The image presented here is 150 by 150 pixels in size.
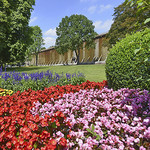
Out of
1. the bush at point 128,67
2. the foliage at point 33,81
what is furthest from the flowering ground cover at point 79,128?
the foliage at point 33,81

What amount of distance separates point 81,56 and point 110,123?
28.8 m

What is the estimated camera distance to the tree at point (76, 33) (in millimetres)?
28016

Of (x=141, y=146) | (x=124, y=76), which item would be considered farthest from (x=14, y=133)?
(x=124, y=76)

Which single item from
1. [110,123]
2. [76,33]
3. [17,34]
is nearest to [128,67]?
[110,123]

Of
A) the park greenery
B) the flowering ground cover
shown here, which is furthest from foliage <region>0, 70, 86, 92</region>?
the flowering ground cover

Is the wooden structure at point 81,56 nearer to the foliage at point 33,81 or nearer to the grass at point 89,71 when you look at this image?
the grass at point 89,71

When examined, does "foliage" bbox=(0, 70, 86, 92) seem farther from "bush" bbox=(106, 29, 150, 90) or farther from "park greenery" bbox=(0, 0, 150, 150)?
"bush" bbox=(106, 29, 150, 90)

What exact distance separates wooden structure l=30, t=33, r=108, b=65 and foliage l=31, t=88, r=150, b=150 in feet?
70.3

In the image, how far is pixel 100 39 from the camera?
25.7m

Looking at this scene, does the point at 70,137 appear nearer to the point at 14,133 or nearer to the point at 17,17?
the point at 14,133

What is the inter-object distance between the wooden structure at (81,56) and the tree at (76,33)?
1230mm

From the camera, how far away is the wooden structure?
2532 centimetres

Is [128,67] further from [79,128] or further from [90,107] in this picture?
[79,128]

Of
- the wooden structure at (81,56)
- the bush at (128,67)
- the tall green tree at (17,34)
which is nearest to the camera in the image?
the bush at (128,67)
